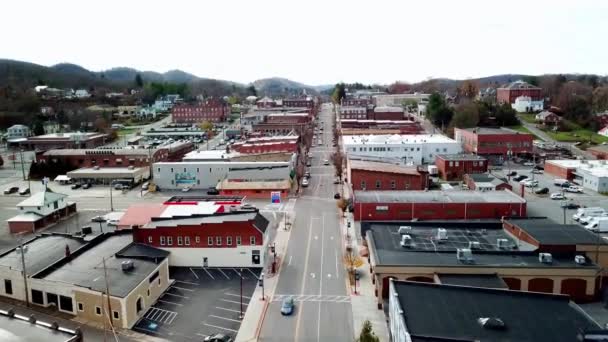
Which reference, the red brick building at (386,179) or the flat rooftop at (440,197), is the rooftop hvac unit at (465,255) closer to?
the flat rooftop at (440,197)

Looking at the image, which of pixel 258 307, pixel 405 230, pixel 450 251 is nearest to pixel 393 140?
pixel 405 230

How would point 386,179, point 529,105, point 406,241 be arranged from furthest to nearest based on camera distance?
point 529,105 < point 386,179 < point 406,241

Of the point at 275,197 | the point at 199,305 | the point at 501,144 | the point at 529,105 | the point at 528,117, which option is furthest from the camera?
the point at 529,105

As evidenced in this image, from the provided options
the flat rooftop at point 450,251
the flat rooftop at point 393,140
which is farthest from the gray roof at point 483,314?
the flat rooftop at point 393,140

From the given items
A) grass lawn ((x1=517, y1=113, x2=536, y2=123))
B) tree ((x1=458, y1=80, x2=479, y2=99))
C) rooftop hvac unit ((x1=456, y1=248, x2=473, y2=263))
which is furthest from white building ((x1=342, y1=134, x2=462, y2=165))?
tree ((x1=458, y1=80, x2=479, y2=99))

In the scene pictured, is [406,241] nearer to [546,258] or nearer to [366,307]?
[366,307]

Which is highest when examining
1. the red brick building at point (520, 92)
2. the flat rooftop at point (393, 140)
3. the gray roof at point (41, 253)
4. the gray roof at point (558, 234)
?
the red brick building at point (520, 92)
